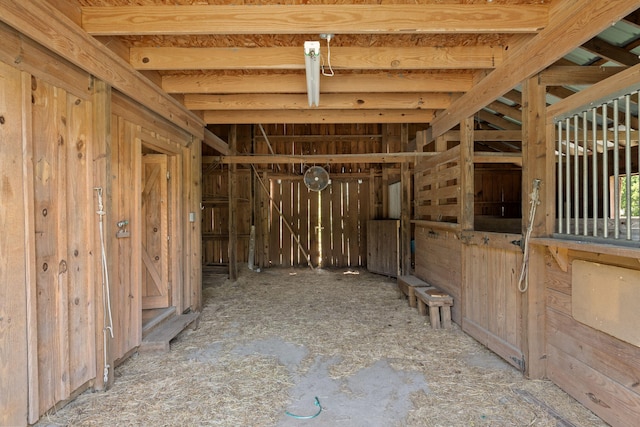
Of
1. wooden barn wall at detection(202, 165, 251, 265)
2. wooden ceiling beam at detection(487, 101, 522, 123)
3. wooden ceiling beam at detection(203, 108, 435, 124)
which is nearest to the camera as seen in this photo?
wooden ceiling beam at detection(203, 108, 435, 124)

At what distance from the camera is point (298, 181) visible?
850 cm

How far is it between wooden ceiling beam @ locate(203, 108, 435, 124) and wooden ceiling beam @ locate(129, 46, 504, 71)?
1817 millimetres

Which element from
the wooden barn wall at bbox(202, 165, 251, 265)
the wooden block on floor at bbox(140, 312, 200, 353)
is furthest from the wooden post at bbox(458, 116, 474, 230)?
the wooden barn wall at bbox(202, 165, 251, 265)

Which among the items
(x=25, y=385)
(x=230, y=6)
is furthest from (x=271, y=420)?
(x=230, y=6)

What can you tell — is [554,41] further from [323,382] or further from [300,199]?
[300,199]

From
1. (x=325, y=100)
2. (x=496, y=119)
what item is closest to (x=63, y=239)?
(x=325, y=100)

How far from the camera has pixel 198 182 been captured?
4.82m

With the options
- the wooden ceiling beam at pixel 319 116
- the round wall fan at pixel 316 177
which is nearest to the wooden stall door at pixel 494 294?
the wooden ceiling beam at pixel 319 116

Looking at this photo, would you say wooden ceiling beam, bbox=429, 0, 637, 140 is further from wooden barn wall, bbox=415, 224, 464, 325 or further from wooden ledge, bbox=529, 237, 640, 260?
wooden barn wall, bbox=415, 224, 464, 325

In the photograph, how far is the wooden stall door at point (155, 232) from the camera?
163 inches

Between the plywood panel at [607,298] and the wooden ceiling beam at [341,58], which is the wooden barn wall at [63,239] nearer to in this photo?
the wooden ceiling beam at [341,58]

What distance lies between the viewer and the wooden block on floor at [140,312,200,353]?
3.35 meters

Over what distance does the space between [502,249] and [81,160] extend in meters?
3.53

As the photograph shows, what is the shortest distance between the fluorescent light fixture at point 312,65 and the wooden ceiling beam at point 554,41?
162 cm
